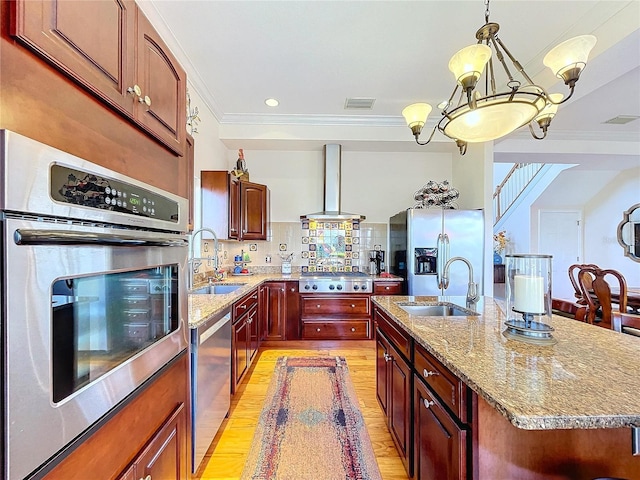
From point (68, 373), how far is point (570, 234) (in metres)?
8.80

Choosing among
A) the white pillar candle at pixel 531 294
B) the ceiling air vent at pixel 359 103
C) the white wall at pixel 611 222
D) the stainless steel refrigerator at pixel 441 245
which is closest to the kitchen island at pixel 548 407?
the white pillar candle at pixel 531 294

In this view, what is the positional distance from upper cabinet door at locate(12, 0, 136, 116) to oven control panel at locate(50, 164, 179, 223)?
0.75 feet

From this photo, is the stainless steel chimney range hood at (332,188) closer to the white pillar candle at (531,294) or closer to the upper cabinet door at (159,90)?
the white pillar candle at (531,294)

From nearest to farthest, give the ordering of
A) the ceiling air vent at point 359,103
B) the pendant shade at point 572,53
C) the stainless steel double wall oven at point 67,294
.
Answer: the stainless steel double wall oven at point 67,294, the pendant shade at point 572,53, the ceiling air vent at point 359,103

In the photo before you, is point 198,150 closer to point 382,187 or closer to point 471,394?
point 382,187

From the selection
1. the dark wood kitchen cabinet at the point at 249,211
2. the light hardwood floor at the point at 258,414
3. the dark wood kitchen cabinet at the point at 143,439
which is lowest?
the light hardwood floor at the point at 258,414

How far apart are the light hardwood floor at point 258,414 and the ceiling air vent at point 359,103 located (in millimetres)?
2907

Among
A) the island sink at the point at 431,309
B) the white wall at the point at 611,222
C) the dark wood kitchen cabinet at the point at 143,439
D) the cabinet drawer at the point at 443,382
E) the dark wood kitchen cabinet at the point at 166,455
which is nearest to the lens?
the dark wood kitchen cabinet at the point at 143,439

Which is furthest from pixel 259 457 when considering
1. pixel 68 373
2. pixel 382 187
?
pixel 382 187

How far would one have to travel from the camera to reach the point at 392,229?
4406 mm

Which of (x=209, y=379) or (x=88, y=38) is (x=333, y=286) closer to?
(x=209, y=379)

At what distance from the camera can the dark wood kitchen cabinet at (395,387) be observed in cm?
155

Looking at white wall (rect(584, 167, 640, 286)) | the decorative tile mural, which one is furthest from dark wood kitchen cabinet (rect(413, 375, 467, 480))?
white wall (rect(584, 167, 640, 286))

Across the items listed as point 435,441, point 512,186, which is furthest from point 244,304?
point 512,186
